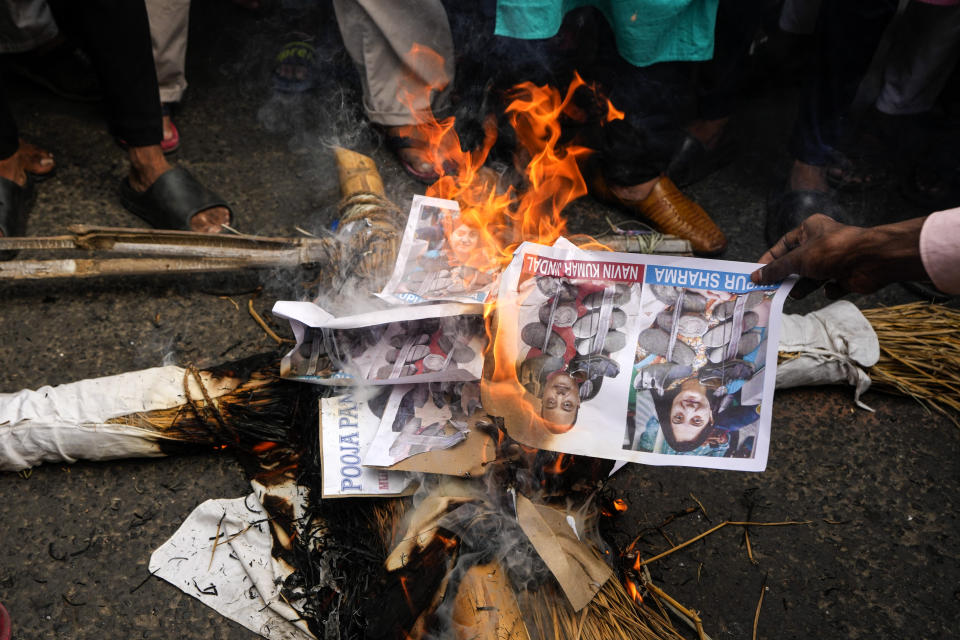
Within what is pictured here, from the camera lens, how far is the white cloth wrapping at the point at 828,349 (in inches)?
82.7

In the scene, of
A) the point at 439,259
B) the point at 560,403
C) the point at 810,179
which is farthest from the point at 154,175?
the point at 810,179

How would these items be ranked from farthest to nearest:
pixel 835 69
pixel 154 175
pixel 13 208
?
1. pixel 835 69
2. pixel 154 175
3. pixel 13 208

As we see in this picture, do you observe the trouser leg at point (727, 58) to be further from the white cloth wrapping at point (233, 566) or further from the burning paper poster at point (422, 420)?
the white cloth wrapping at point (233, 566)

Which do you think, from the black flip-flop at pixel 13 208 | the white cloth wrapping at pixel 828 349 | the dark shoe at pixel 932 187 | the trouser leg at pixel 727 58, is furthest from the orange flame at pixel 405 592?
the dark shoe at pixel 932 187

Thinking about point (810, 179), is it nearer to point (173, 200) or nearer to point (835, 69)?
point (835, 69)

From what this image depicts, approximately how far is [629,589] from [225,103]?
255 centimetres

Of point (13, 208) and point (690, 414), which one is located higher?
point (690, 414)

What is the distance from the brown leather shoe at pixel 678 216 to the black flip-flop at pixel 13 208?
215cm

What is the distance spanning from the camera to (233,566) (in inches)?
66.9

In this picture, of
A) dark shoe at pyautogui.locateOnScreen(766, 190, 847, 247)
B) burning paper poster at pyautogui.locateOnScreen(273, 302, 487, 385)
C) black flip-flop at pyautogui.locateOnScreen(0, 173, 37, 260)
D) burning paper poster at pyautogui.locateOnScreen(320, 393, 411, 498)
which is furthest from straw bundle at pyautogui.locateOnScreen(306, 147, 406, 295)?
dark shoe at pyautogui.locateOnScreen(766, 190, 847, 247)

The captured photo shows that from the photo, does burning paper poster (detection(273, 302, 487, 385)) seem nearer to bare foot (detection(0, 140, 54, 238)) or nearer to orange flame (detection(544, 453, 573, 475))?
orange flame (detection(544, 453, 573, 475))

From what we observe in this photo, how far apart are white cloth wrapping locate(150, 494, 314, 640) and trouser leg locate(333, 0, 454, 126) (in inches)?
65.7

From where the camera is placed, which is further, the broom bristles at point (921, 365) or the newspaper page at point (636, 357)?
the broom bristles at point (921, 365)

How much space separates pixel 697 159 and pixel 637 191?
40 cm
